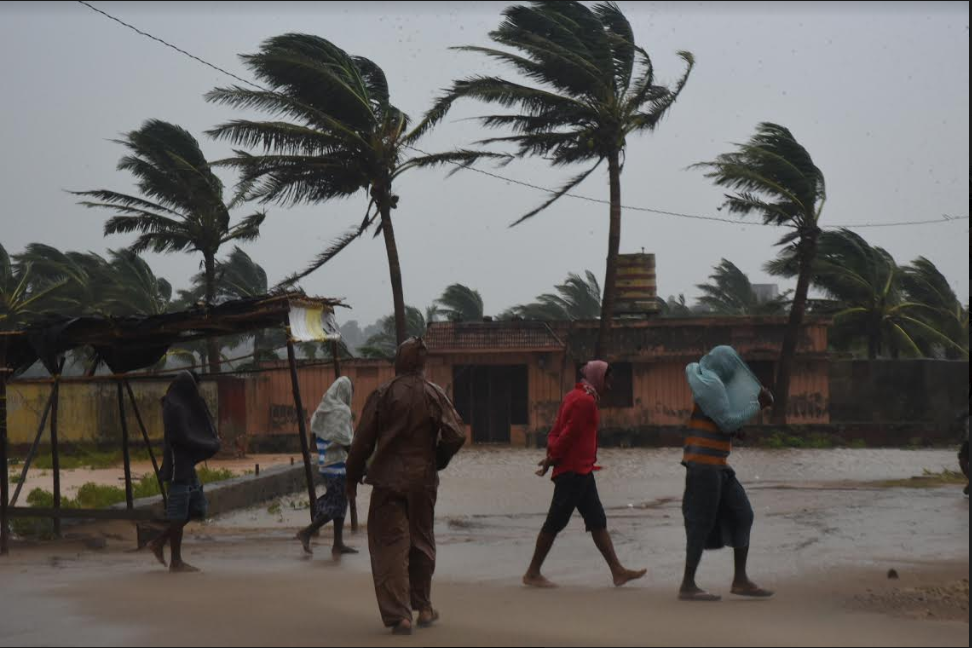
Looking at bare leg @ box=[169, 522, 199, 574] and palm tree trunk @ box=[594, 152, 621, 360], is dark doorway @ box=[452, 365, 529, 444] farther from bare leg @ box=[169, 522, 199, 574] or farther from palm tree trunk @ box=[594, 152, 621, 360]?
bare leg @ box=[169, 522, 199, 574]

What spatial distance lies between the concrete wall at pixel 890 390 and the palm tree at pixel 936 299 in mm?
3488

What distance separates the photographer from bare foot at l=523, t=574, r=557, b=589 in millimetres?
7801

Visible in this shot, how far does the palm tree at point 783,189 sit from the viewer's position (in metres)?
28.0

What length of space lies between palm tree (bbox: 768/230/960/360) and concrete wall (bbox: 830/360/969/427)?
1.86 meters

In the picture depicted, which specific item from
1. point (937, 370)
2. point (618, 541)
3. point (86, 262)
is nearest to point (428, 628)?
point (618, 541)

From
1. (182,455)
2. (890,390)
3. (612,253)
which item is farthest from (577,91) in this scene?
(182,455)

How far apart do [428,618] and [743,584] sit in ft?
6.55

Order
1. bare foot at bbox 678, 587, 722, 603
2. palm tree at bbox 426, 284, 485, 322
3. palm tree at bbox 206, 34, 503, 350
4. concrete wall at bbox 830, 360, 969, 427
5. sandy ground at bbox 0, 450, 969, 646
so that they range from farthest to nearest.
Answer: palm tree at bbox 426, 284, 485, 322
concrete wall at bbox 830, 360, 969, 427
palm tree at bbox 206, 34, 503, 350
bare foot at bbox 678, 587, 722, 603
sandy ground at bbox 0, 450, 969, 646

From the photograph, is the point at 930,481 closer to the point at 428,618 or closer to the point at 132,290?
the point at 428,618

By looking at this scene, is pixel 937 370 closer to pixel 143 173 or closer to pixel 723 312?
pixel 723 312

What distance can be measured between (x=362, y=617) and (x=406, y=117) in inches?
798

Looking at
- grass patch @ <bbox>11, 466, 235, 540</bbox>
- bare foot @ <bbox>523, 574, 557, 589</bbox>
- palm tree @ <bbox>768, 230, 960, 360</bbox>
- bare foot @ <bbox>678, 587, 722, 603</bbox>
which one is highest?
palm tree @ <bbox>768, 230, 960, 360</bbox>

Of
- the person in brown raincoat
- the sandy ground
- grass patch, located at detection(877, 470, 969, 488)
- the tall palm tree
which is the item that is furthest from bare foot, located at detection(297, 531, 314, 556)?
the tall palm tree

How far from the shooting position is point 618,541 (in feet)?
34.0
